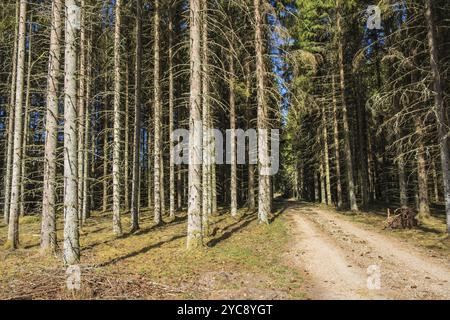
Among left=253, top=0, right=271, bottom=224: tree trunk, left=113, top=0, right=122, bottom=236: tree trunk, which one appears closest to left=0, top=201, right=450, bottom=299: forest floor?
left=113, top=0, right=122, bottom=236: tree trunk

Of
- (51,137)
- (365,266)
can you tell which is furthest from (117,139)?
(365,266)

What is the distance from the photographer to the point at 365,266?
9.07 m

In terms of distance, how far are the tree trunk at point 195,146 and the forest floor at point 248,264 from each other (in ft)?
2.34

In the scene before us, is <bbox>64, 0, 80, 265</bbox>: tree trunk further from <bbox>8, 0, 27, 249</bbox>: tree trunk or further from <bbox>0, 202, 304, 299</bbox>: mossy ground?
<bbox>8, 0, 27, 249</bbox>: tree trunk

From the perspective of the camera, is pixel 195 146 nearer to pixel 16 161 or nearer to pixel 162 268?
pixel 162 268

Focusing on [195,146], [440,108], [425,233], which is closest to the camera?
[195,146]

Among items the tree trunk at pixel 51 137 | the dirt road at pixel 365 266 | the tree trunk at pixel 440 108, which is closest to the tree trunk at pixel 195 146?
the dirt road at pixel 365 266

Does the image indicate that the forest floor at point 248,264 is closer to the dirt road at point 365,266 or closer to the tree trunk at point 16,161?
the dirt road at point 365,266

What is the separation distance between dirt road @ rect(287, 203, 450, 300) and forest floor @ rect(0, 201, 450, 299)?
2cm

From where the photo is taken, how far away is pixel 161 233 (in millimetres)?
14797

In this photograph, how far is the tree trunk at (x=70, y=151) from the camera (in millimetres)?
8578

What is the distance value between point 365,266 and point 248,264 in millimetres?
3246

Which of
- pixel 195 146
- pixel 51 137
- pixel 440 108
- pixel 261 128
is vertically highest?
pixel 440 108
